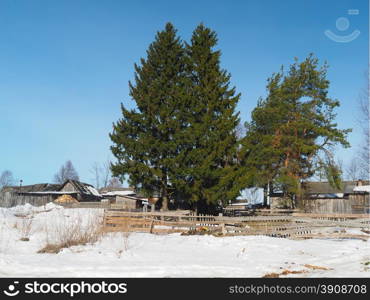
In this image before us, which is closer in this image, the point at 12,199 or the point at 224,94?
the point at 224,94

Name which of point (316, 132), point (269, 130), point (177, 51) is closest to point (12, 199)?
point (177, 51)

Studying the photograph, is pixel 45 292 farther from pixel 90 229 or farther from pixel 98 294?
pixel 90 229

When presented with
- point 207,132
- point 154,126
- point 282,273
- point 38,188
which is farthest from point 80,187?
point 282,273

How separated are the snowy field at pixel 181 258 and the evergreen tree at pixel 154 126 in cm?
1208

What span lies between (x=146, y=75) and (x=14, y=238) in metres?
18.6

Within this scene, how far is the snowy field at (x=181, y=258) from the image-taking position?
25.2 ft

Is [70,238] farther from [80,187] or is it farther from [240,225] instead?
[80,187]

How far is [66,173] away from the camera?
93.8m

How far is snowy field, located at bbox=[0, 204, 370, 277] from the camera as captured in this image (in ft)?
25.2

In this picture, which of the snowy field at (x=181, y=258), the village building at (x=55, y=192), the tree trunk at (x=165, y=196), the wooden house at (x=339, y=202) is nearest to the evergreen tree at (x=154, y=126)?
the tree trunk at (x=165, y=196)

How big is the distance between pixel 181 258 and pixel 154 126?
1810 centimetres

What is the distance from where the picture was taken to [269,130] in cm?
3828

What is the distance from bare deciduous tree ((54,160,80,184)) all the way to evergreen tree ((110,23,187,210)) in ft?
237

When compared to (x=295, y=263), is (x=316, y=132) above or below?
above
